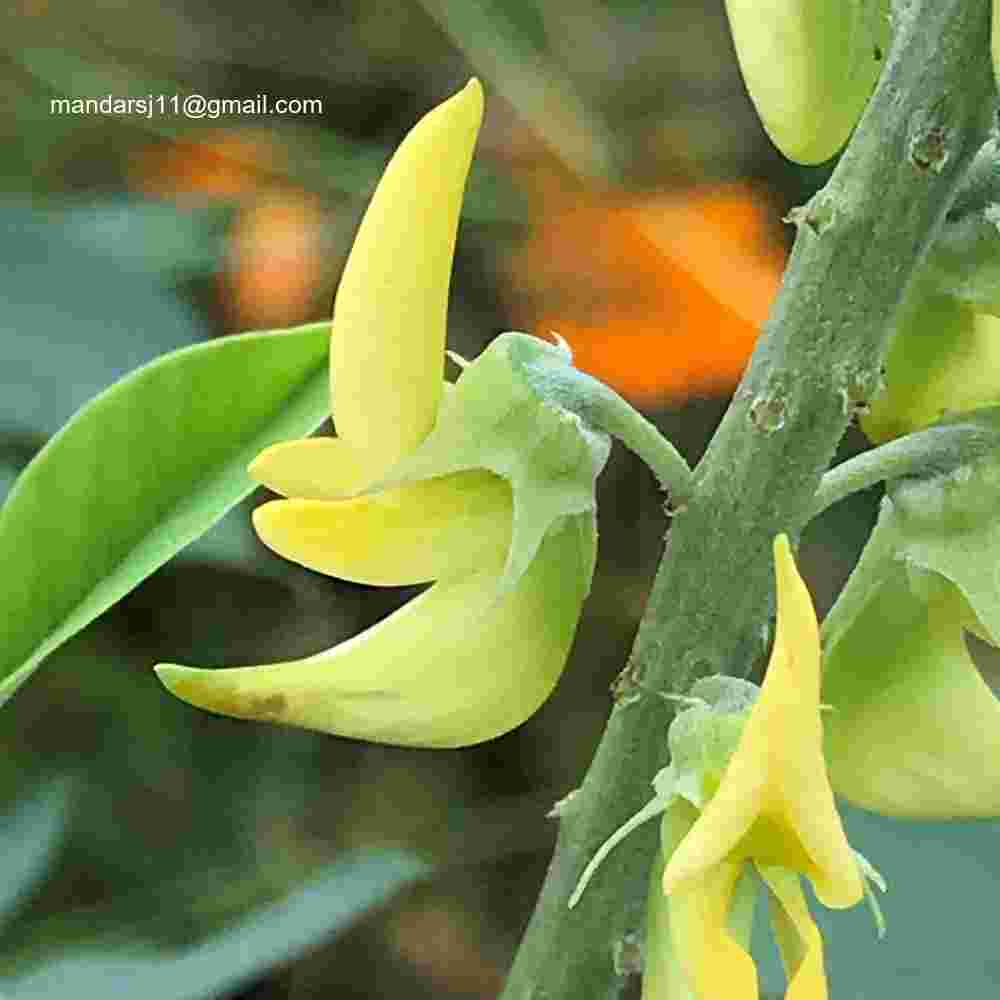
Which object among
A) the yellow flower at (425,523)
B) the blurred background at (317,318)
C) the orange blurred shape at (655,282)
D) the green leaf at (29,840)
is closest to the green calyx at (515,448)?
the yellow flower at (425,523)

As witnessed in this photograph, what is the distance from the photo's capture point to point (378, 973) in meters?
1.61

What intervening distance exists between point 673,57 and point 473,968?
2.83 feet

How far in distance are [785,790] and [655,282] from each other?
1.21 metres

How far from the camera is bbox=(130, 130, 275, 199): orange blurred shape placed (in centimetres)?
174

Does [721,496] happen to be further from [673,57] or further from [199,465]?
[673,57]

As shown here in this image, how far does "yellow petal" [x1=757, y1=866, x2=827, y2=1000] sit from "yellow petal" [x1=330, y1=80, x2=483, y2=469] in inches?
6.8

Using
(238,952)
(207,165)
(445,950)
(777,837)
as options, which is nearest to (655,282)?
(207,165)

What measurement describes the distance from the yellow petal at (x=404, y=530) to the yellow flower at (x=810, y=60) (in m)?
0.15

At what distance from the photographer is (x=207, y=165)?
1.78 metres

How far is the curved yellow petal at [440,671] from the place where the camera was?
60cm

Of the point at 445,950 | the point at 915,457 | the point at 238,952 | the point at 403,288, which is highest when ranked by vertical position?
the point at 403,288

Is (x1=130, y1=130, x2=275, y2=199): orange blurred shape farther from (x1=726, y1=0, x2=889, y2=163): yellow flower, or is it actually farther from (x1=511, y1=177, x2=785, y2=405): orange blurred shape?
(x1=726, y1=0, x2=889, y2=163): yellow flower

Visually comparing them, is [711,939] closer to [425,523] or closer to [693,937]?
[693,937]

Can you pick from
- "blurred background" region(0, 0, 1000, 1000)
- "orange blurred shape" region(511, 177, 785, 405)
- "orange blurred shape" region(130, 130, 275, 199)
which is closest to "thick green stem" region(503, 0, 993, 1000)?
"blurred background" region(0, 0, 1000, 1000)
